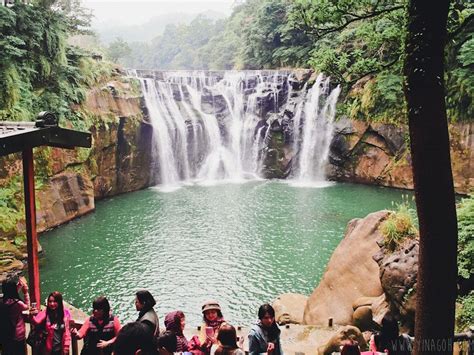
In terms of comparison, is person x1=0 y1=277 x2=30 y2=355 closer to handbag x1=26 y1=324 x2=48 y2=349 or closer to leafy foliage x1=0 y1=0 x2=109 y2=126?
handbag x1=26 y1=324 x2=48 y2=349

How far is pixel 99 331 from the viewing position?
3881 millimetres

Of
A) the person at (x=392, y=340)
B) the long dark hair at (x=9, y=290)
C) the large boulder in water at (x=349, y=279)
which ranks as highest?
the long dark hair at (x=9, y=290)

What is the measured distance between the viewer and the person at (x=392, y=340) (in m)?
3.81

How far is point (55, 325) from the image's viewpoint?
13.2 feet

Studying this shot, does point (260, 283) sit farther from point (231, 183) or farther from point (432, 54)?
point (231, 183)

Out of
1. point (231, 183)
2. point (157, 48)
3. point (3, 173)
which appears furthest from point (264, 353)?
A: point (157, 48)

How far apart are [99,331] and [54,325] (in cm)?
47

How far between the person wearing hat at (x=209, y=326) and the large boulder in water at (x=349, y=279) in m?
4.77

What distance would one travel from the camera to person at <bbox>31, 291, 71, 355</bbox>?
397 cm

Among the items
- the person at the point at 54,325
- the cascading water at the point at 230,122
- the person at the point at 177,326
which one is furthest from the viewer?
the cascading water at the point at 230,122

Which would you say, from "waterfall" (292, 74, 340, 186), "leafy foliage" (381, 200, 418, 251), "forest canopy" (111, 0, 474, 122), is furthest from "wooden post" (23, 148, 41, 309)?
"waterfall" (292, 74, 340, 186)

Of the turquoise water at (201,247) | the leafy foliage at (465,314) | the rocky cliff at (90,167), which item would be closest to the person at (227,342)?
the leafy foliage at (465,314)

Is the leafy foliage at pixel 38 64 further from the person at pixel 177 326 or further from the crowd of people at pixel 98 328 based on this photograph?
the person at pixel 177 326

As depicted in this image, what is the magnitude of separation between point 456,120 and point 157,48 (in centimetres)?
5852
